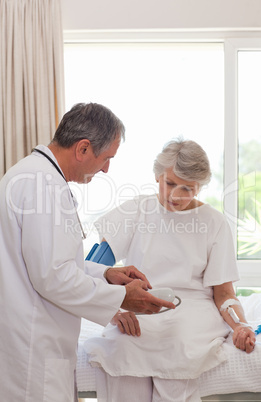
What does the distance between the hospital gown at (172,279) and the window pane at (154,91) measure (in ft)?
3.83

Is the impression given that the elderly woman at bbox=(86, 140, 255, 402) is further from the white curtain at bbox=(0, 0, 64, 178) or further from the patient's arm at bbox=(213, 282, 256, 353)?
the white curtain at bbox=(0, 0, 64, 178)

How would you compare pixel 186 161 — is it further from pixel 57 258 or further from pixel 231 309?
pixel 57 258

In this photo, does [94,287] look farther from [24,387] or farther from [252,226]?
[252,226]

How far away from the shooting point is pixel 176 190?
7.66 feet

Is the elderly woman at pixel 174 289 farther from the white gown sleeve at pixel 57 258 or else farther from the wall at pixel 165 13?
the wall at pixel 165 13

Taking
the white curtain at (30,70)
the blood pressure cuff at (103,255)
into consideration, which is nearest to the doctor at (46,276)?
the blood pressure cuff at (103,255)

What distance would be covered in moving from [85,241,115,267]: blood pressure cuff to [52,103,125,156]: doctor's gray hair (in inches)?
29.1

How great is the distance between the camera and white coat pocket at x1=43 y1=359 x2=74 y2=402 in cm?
158

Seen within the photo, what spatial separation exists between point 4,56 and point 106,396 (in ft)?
7.66

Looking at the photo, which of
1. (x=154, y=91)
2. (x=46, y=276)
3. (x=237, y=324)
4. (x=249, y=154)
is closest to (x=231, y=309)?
(x=237, y=324)

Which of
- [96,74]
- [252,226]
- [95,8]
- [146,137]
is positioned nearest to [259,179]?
[252,226]

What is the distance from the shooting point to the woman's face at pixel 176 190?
2.31 meters

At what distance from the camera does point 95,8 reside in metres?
3.29

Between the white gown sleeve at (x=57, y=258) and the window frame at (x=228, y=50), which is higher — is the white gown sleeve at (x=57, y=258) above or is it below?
below
